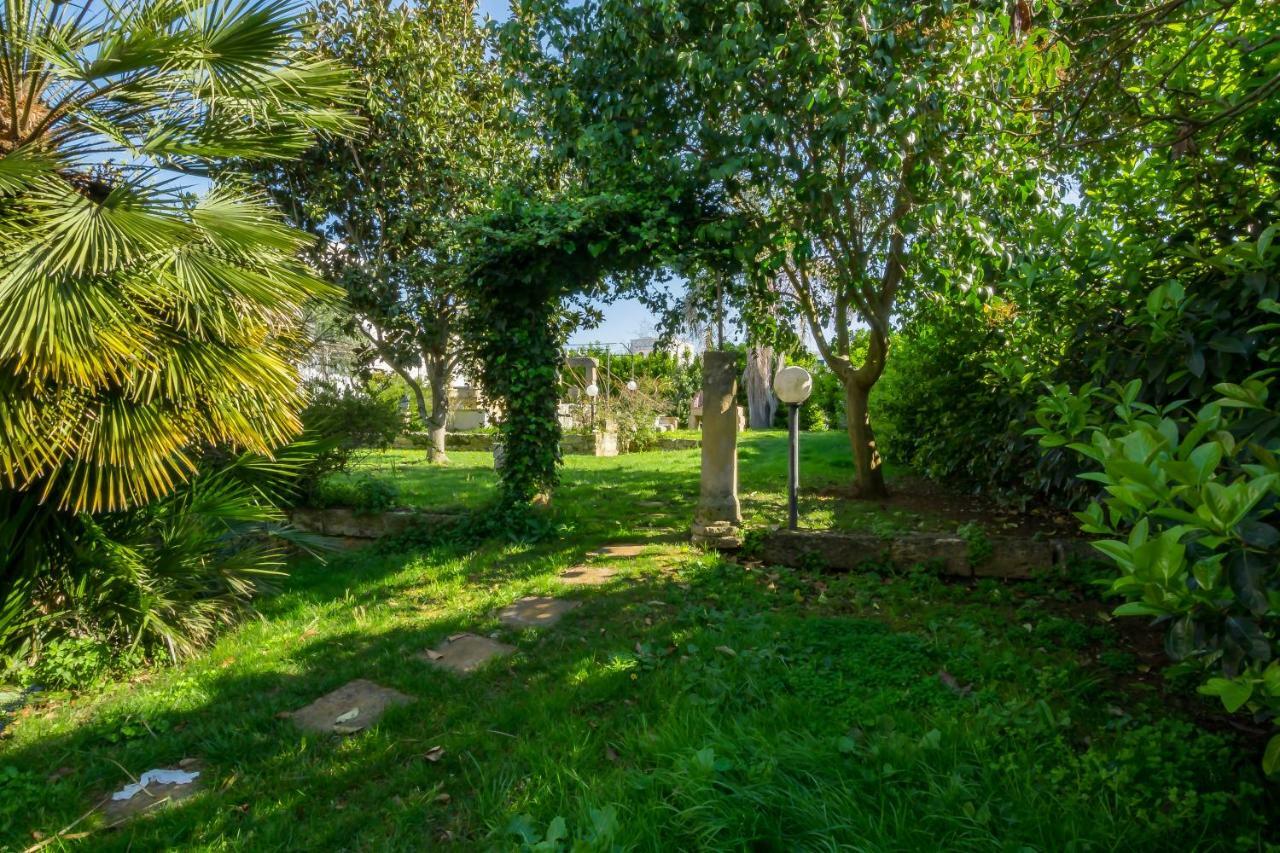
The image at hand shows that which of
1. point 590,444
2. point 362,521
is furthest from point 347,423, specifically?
point 590,444

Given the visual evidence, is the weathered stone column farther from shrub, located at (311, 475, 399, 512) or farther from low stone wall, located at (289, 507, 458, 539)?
shrub, located at (311, 475, 399, 512)

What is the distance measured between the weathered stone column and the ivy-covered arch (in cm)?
106

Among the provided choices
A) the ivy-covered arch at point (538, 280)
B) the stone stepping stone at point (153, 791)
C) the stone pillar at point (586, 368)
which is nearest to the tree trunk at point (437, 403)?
the stone pillar at point (586, 368)

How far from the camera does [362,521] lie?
684cm

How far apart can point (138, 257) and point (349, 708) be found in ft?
8.50

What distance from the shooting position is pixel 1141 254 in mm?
3531

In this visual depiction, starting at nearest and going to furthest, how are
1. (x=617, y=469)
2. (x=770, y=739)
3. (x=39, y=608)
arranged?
(x=770, y=739), (x=39, y=608), (x=617, y=469)

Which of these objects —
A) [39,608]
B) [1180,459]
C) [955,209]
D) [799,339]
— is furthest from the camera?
[799,339]

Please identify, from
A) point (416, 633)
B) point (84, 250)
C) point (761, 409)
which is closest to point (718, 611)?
point (416, 633)

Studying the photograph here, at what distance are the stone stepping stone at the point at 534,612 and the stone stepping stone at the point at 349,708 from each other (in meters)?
0.93

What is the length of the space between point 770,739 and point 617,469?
8.83 m

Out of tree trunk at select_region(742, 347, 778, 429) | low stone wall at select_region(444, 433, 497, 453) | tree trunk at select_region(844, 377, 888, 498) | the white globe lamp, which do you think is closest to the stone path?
the white globe lamp

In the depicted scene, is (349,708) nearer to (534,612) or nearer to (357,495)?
(534,612)

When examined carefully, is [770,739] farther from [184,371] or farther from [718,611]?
[184,371]
